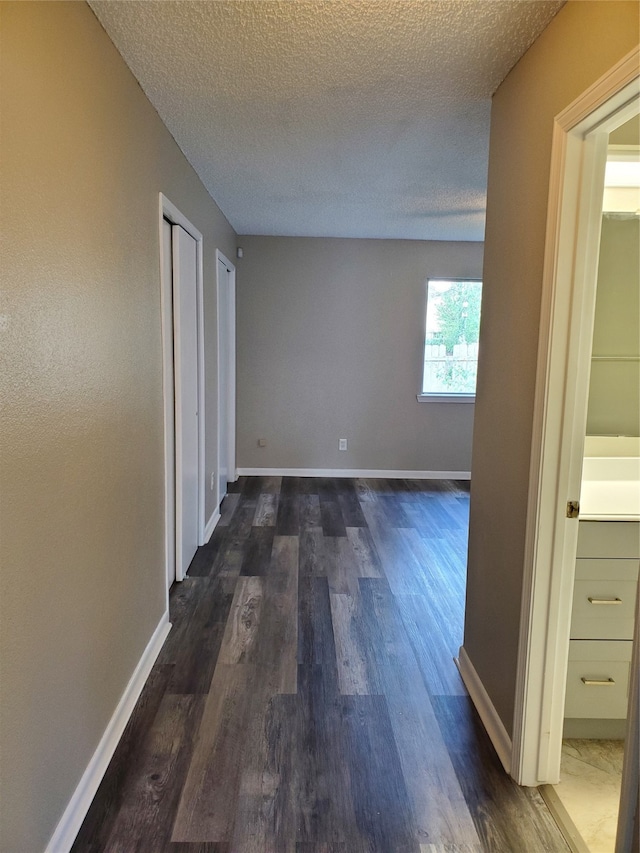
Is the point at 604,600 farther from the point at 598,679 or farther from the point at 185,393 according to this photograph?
the point at 185,393

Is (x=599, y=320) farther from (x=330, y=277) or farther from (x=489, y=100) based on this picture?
(x=330, y=277)

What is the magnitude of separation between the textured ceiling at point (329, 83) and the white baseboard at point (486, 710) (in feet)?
7.52

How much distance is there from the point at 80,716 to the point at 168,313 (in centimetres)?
189

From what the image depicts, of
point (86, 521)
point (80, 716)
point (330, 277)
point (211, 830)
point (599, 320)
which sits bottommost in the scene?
point (211, 830)

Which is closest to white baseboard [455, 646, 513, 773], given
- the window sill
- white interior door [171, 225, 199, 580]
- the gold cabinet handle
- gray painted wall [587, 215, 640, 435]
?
the gold cabinet handle

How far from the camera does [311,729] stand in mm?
1927

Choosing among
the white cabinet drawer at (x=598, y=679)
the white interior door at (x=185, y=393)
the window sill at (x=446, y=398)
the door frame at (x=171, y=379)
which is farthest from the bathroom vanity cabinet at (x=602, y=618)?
the window sill at (x=446, y=398)

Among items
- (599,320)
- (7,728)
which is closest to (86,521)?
(7,728)

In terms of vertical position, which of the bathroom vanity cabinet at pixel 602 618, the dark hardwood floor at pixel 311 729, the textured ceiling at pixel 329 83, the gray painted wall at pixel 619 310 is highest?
the textured ceiling at pixel 329 83

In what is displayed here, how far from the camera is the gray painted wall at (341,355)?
17.2ft

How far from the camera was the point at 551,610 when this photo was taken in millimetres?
1613

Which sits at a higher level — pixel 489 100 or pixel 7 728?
pixel 489 100

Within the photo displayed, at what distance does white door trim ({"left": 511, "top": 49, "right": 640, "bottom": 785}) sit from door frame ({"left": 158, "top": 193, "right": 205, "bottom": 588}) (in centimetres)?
165

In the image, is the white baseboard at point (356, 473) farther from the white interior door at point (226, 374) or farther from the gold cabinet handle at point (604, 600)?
the gold cabinet handle at point (604, 600)
